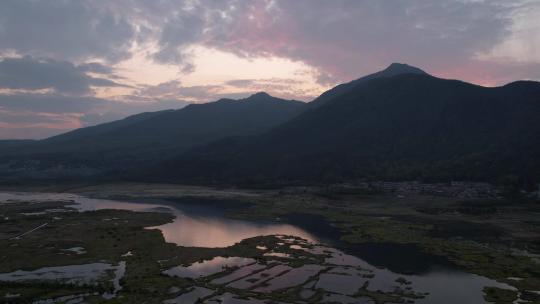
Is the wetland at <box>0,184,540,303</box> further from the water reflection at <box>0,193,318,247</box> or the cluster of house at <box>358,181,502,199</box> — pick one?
the cluster of house at <box>358,181,502,199</box>

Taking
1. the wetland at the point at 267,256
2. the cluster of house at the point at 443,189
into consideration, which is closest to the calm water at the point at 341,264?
the wetland at the point at 267,256

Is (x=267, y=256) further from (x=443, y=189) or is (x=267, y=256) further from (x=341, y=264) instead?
(x=443, y=189)

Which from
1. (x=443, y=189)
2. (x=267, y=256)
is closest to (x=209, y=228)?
(x=267, y=256)

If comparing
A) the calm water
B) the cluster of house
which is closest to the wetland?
the calm water

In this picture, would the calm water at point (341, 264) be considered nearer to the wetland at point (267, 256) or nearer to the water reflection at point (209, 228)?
the water reflection at point (209, 228)

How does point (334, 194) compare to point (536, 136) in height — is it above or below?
below

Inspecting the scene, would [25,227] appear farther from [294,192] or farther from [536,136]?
[536,136]

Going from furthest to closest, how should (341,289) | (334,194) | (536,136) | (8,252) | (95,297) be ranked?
(536,136), (334,194), (8,252), (341,289), (95,297)

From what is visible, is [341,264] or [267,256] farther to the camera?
[267,256]

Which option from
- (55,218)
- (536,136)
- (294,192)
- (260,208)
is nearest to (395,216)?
(260,208)
